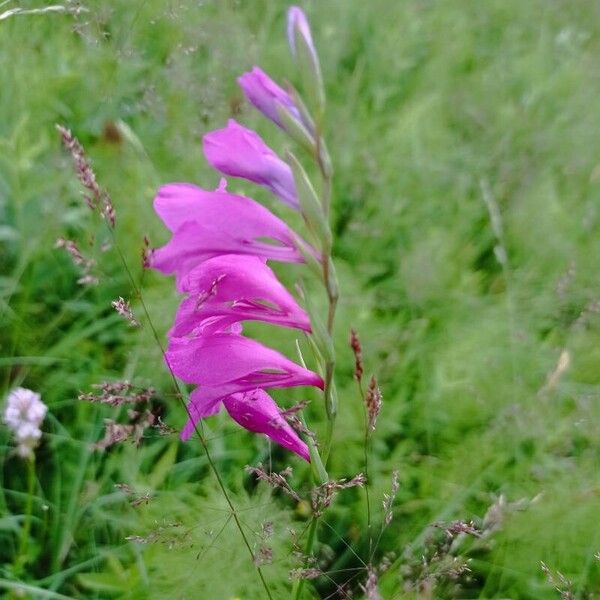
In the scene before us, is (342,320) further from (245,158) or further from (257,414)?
(245,158)

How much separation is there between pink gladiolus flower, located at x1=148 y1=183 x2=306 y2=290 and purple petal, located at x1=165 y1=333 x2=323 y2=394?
125 mm

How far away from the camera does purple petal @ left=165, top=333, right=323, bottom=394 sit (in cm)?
96

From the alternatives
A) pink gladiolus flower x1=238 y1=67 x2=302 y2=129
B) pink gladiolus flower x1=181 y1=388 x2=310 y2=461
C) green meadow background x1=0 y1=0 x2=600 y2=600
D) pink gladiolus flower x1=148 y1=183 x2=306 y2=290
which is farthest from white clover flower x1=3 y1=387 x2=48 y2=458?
pink gladiolus flower x1=238 y1=67 x2=302 y2=129

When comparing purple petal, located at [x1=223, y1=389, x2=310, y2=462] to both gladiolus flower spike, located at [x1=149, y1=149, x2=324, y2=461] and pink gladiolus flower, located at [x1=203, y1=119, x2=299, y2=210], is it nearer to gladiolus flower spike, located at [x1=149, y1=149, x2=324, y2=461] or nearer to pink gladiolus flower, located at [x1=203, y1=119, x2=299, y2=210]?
gladiolus flower spike, located at [x1=149, y1=149, x2=324, y2=461]

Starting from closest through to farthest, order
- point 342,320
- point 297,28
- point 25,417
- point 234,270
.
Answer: point 297,28 < point 234,270 < point 25,417 < point 342,320

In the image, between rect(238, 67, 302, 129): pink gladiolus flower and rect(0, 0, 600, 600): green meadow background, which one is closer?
rect(238, 67, 302, 129): pink gladiolus flower

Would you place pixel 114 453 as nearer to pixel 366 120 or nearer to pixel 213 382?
pixel 213 382

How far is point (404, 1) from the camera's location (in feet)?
11.8

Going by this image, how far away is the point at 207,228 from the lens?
85 cm

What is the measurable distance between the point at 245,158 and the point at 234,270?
0.49ft

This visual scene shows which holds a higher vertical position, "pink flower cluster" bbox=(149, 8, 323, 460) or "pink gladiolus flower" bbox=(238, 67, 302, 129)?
"pink gladiolus flower" bbox=(238, 67, 302, 129)

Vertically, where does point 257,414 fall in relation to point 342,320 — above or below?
below

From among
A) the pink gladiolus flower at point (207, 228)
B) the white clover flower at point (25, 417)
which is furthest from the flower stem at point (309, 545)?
the white clover flower at point (25, 417)

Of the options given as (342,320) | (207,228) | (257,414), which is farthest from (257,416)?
(342,320)
